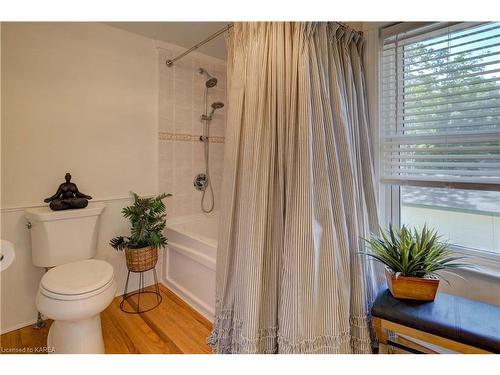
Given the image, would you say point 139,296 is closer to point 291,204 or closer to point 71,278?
point 71,278

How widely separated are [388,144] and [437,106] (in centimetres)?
31

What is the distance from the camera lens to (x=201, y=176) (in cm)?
252

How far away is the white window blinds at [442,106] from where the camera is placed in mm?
1256

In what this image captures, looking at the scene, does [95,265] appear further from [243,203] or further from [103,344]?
[243,203]

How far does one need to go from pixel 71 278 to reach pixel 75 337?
309mm

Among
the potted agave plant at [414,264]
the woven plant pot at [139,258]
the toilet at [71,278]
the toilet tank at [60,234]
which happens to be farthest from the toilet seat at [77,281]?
the potted agave plant at [414,264]

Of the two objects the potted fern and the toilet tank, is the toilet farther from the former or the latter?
the potted fern

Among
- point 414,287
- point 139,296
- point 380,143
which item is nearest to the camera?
point 414,287

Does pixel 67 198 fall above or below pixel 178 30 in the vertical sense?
below

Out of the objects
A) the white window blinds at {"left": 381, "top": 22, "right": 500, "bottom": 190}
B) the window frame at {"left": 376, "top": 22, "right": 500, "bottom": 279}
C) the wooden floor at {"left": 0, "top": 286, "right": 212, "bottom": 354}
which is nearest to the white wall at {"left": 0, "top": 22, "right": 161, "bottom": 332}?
the wooden floor at {"left": 0, "top": 286, "right": 212, "bottom": 354}

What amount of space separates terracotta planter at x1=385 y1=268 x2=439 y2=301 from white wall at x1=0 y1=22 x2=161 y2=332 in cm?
194

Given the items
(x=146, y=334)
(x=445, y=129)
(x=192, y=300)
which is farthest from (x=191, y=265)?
(x=445, y=129)

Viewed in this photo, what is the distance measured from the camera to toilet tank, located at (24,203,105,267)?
1.58 metres

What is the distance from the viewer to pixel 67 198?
5.62 ft
